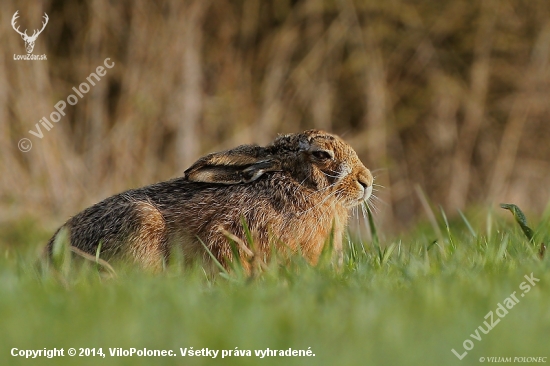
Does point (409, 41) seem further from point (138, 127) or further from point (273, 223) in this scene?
point (273, 223)

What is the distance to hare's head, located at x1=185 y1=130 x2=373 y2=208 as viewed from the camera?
15.4 feet

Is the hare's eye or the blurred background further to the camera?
the blurred background

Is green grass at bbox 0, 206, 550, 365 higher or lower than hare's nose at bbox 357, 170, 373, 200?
lower

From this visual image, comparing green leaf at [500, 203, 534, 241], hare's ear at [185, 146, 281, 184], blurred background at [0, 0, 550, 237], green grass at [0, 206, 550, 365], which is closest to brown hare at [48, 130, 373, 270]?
hare's ear at [185, 146, 281, 184]

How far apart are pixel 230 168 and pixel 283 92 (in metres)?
6.04

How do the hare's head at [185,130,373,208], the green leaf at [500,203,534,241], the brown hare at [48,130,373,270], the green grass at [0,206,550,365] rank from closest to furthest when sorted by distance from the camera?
the green grass at [0,206,550,365] < the brown hare at [48,130,373,270] < the green leaf at [500,203,534,241] < the hare's head at [185,130,373,208]

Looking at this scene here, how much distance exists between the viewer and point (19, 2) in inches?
355

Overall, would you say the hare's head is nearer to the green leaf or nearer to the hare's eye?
the hare's eye

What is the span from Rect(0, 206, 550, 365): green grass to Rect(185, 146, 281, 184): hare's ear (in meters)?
0.99

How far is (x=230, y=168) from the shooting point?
4.79 metres

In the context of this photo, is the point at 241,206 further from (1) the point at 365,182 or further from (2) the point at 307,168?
(1) the point at 365,182

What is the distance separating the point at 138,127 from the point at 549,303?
24.5 feet

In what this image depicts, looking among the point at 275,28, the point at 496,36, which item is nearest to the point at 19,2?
the point at 275,28

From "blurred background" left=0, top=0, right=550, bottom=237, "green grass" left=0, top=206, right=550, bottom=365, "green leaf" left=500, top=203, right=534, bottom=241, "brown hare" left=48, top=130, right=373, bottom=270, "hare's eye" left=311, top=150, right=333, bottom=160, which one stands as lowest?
"green grass" left=0, top=206, right=550, bottom=365
